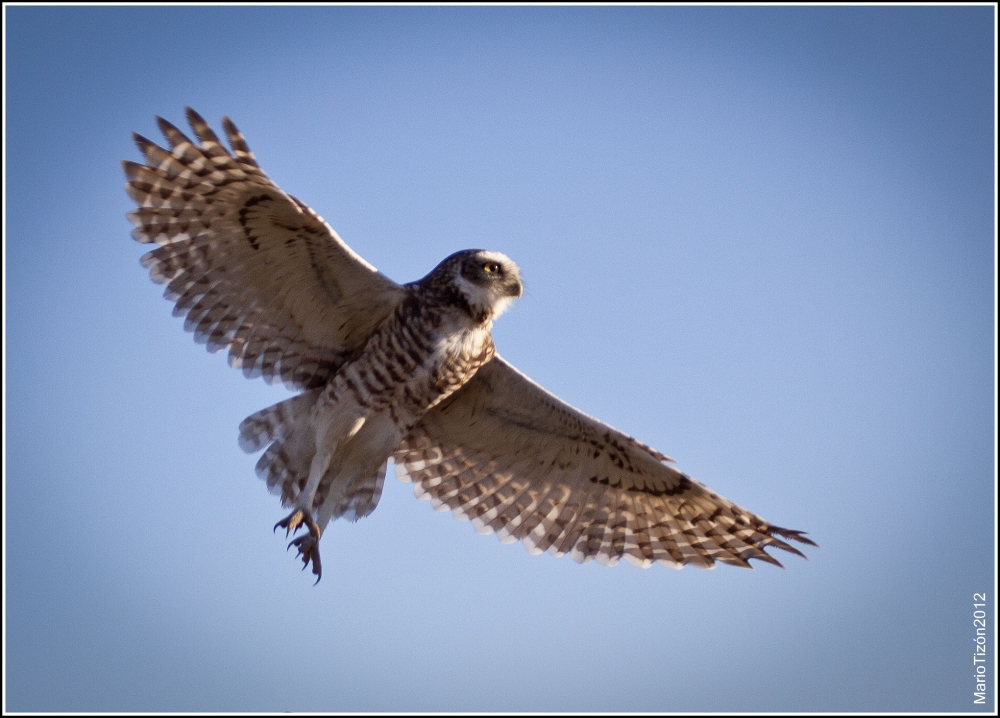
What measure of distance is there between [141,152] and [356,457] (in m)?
2.84

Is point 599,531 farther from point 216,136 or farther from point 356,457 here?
point 216,136

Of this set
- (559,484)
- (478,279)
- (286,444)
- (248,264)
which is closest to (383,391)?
(286,444)

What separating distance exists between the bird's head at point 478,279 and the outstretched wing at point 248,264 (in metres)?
0.42

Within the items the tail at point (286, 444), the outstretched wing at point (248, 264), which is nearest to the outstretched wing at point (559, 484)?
the tail at point (286, 444)

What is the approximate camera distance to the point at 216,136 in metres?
6.54

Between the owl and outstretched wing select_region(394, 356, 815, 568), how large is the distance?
0.5 inches

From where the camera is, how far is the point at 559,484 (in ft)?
27.0

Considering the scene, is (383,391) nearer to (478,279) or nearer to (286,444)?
(286,444)

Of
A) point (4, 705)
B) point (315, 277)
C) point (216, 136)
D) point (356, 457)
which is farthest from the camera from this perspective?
point (4, 705)

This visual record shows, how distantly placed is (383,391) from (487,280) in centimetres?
118

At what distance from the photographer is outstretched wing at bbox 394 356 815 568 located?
777 cm

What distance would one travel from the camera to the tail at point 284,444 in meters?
7.48

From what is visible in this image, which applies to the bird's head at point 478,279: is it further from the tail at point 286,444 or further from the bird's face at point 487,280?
the tail at point 286,444

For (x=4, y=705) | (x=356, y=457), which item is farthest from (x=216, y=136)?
(x=4, y=705)
